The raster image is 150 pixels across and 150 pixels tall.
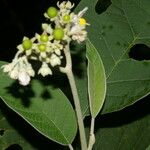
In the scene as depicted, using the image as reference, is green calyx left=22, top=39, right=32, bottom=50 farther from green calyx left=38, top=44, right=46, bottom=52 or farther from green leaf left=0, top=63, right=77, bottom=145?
green leaf left=0, top=63, right=77, bottom=145

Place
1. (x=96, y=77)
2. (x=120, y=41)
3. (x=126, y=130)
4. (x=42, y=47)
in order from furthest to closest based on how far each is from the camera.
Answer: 1. (x=126, y=130)
2. (x=120, y=41)
3. (x=96, y=77)
4. (x=42, y=47)

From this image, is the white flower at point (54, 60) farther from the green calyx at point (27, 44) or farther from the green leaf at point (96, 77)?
the green leaf at point (96, 77)

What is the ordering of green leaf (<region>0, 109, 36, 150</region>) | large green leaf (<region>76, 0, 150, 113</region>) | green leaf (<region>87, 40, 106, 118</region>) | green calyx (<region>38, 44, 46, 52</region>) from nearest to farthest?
1. green calyx (<region>38, 44, 46, 52</region>)
2. green leaf (<region>87, 40, 106, 118</region>)
3. large green leaf (<region>76, 0, 150, 113</region>)
4. green leaf (<region>0, 109, 36, 150</region>)

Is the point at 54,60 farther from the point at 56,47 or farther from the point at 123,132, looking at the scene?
the point at 123,132

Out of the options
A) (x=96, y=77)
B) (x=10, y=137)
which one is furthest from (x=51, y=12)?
(x=10, y=137)

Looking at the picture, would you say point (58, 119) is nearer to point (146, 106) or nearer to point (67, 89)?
point (67, 89)

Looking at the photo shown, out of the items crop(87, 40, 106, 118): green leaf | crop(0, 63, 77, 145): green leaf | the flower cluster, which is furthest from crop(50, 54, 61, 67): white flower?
crop(0, 63, 77, 145): green leaf

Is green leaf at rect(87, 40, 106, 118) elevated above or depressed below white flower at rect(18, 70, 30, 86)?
below

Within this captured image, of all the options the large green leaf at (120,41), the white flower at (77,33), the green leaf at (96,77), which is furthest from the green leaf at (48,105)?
the white flower at (77,33)
